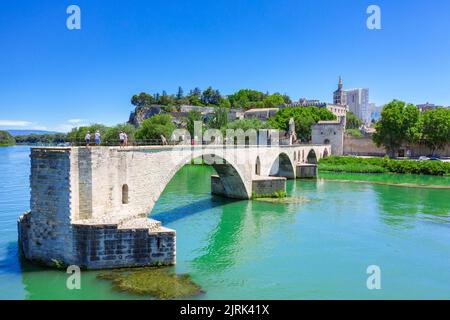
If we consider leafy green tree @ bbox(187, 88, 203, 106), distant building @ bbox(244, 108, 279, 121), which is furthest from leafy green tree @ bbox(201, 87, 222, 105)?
distant building @ bbox(244, 108, 279, 121)

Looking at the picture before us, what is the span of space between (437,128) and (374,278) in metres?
45.7

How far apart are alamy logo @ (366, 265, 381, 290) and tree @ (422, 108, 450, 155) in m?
44.4

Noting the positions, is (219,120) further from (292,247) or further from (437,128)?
(292,247)

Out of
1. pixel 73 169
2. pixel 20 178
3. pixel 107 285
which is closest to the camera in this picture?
pixel 107 285

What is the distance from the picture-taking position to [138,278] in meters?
11.6

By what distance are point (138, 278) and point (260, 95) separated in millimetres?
104999

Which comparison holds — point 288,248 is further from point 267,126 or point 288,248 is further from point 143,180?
point 267,126

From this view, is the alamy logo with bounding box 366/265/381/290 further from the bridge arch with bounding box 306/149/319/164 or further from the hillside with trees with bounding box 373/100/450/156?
the hillside with trees with bounding box 373/100/450/156

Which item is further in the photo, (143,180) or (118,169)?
(143,180)

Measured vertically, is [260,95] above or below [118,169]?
above

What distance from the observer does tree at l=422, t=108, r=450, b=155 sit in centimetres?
5150

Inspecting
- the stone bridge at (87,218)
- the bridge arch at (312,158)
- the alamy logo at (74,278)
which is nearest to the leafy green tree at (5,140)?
the bridge arch at (312,158)
